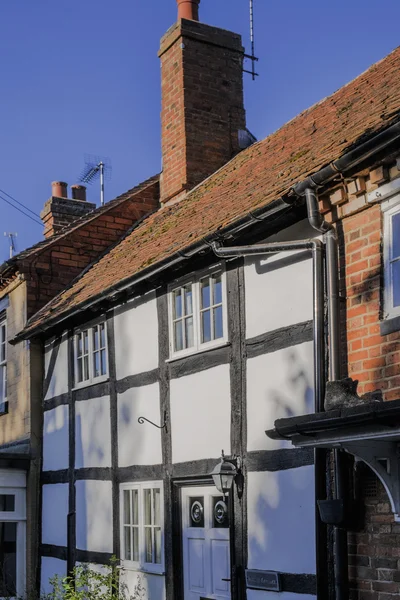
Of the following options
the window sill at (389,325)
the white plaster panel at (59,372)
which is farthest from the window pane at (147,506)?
the window sill at (389,325)

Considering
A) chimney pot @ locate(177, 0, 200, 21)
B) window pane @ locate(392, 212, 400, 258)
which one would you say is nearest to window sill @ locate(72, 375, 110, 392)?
window pane @ locate(392, 212, 400, 258)

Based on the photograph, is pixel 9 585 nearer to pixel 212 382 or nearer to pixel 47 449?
pixel 47 449

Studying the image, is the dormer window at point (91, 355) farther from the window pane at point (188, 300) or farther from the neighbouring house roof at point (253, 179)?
the window pane at point (188, 300)

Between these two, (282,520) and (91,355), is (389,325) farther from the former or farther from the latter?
(91,355)

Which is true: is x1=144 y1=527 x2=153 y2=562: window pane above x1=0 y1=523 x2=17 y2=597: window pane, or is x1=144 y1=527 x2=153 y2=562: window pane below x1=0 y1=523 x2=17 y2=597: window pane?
above

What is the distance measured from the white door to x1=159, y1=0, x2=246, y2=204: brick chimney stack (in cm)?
559

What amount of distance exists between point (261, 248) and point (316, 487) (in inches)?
90.9

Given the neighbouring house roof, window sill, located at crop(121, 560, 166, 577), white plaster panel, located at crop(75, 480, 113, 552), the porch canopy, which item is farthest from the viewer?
white plaster panel, located at crop(75, 480, 113, 552)

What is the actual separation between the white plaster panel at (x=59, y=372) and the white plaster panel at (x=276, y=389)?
15.5ft

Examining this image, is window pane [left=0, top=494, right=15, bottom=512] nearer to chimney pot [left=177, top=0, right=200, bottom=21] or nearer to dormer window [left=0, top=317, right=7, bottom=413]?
dormer window [left=0, top=317, right=7, bottom=413]

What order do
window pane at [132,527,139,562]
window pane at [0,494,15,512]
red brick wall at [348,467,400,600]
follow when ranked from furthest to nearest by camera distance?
window pane at [0,494,15,512], window pane at [132,527,139,562], red brick wall at [348,467,400,600]

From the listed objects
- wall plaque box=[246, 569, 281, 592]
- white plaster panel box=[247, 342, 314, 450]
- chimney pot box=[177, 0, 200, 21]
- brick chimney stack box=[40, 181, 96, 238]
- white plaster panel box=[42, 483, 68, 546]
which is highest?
chimney pot box=[177, 0, 200, 21]

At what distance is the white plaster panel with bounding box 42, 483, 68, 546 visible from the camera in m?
12.5

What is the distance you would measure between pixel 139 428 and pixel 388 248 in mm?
4849
